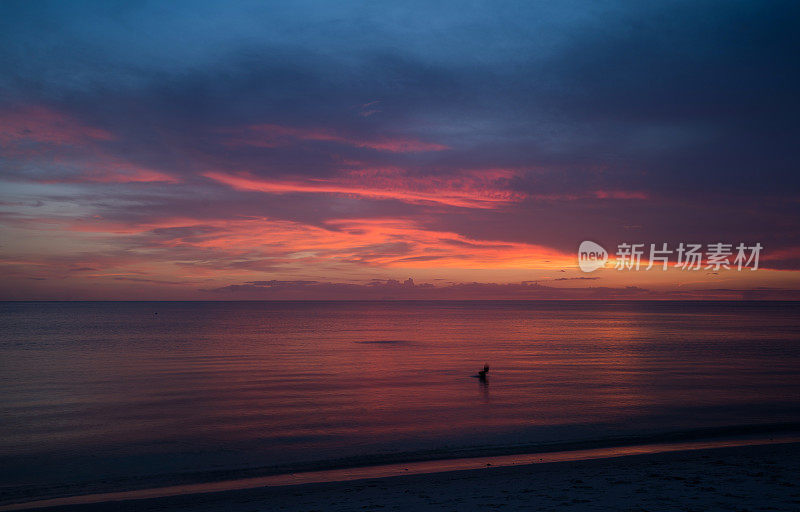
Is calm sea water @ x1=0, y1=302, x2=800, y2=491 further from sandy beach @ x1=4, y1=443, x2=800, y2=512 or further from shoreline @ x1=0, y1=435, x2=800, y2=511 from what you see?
sandy beach @ x1=4, y1=443, x2=800, y2=512

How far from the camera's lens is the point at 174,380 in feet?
120

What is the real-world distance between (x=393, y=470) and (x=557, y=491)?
217 inches

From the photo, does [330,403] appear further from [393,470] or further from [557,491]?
[557,491]

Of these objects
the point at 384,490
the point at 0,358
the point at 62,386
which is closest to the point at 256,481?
the point at 384,490

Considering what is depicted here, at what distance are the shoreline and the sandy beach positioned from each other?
16.9 inches

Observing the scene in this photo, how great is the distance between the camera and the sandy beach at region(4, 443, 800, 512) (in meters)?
11.8

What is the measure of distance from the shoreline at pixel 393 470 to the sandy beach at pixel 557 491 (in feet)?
1.41

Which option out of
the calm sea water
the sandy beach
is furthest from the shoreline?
the calm sea water

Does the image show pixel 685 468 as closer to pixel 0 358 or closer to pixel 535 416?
pixel 535 416

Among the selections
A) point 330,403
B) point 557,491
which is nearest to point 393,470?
point 557,491

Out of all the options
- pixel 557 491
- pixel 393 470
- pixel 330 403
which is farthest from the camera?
pixel 330 403

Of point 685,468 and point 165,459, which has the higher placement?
point 685,468

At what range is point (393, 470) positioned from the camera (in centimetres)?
1656

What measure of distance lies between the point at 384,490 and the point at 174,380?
27.7m
